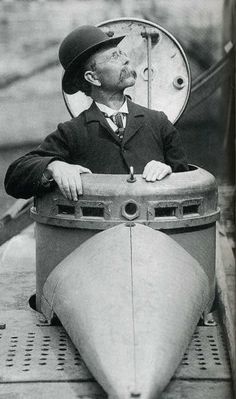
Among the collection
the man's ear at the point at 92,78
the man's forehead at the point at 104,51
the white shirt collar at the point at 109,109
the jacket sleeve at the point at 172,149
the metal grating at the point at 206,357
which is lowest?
the metal grating at the point at 206,357

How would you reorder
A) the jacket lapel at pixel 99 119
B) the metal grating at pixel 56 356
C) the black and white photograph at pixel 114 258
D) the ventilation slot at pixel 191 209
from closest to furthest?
the black and white photograph at pixel 114 258 → the metal grating at pixel 56 356 → the ventilation slot at pixel 191 209 → the jacket lapel at pixel 99 119

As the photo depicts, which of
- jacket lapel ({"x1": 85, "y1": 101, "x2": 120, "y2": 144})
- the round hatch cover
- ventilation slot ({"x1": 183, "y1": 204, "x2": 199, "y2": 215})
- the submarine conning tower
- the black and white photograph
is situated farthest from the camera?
the round hatch cover

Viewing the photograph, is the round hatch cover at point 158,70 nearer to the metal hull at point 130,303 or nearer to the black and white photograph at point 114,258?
the black and white photograph at point 114,258

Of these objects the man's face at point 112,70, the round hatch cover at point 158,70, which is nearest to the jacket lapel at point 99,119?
the man's face at point 112,70

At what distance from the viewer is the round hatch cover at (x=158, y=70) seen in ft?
14.4

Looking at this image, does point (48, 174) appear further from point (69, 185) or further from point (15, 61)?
point (15, 61)

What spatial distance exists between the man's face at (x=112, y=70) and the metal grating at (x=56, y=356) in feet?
3.32

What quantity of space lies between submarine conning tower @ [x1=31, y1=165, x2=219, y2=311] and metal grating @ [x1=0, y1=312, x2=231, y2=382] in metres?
0.23

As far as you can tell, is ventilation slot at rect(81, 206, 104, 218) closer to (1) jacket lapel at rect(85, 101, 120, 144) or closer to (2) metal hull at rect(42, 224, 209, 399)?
(2) metal hull at rect(42, 224, 209, 399)

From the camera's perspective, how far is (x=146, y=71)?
177 inches

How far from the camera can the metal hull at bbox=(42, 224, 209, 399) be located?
6.68 ft

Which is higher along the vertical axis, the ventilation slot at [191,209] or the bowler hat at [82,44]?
the bowler hat at [82,44]

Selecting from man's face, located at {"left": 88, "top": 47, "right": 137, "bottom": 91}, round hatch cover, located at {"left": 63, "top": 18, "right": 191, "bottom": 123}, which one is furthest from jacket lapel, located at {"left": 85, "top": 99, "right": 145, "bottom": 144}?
round hatch cover, located at {"left": 63, "top": 18, "right": 191, "bottom": 123}

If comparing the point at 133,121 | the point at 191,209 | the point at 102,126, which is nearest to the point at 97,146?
the point at 102,126
